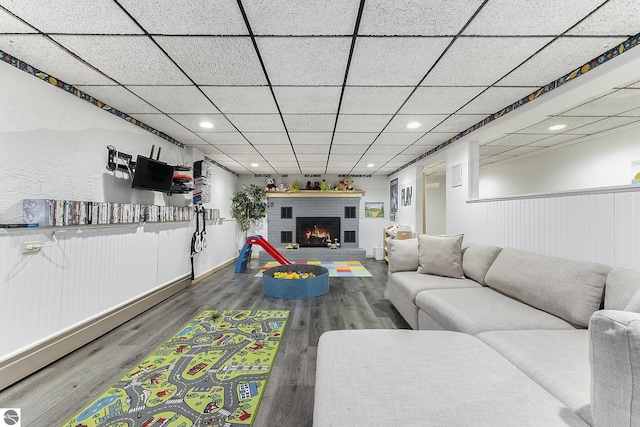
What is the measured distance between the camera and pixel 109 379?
188 centimetres

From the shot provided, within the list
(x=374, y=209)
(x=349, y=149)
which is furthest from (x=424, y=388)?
(x=374, y=209)

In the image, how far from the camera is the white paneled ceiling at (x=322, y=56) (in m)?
1.49

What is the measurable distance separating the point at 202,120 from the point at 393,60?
237 cm

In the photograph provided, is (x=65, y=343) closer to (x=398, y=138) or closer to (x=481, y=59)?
(x=481, y=59)

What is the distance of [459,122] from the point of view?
3299 millimetres

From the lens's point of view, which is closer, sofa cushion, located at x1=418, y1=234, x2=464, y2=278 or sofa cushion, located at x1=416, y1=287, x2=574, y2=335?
sofa cushion, located at x1=416, y1=287, x2=574, y2=335

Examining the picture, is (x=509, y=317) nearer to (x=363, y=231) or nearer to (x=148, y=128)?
(x=148, y=128)

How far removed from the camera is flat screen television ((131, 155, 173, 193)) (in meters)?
3.03

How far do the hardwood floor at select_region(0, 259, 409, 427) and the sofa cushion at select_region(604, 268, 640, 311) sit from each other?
5.52 feet

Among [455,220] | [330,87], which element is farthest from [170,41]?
[455,220]

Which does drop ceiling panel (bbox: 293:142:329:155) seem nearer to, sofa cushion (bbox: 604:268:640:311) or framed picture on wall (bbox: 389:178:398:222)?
framed picture on wall (bbox: 389:178:398:222)

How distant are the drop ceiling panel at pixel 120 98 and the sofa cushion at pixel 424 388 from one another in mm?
2940

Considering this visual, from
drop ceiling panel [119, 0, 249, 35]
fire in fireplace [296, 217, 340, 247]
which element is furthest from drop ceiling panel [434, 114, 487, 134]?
fire in fireplace [296, 217, 340, 247]

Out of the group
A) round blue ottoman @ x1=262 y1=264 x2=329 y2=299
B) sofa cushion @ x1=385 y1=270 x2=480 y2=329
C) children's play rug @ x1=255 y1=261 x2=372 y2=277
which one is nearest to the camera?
sofa cushion @ x1=385 y1=270 x2=480 y2=329
